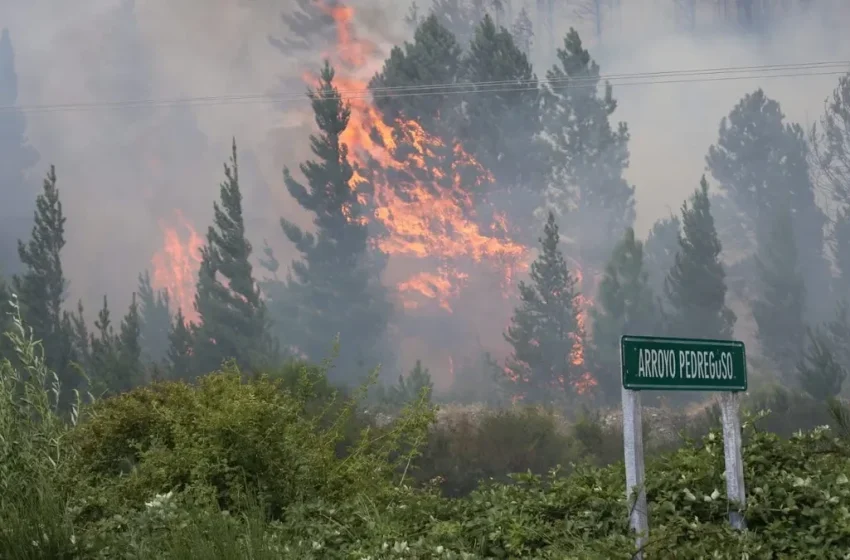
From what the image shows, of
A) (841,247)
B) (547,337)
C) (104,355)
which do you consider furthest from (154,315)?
(841,247)

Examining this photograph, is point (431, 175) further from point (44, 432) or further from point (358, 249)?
point (44, 432)

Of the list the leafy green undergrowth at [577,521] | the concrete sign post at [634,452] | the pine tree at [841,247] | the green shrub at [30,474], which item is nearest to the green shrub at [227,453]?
the leafy green undergrowth at [577,521]

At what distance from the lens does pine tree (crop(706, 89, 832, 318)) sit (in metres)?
52.0

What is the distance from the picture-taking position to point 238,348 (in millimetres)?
40938

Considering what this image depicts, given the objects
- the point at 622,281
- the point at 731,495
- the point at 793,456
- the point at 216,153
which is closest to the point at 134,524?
the point at 731,495

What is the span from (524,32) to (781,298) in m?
23.5

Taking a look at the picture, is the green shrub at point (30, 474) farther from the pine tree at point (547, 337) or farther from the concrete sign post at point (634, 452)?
the pine tree at point (547, 337)

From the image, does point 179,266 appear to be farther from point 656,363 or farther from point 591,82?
point 656,363

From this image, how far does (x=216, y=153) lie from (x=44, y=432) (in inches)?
2212

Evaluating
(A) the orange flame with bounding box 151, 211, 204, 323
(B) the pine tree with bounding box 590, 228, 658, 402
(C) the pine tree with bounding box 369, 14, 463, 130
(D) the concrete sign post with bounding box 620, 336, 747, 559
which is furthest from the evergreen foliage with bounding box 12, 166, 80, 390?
(D) the concrete sign post with bounding box 620, 336, 747, 559

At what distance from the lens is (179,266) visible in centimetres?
5488

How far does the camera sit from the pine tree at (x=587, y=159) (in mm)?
51500

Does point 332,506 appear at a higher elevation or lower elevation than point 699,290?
lower

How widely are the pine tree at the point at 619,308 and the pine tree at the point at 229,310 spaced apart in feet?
46.9
